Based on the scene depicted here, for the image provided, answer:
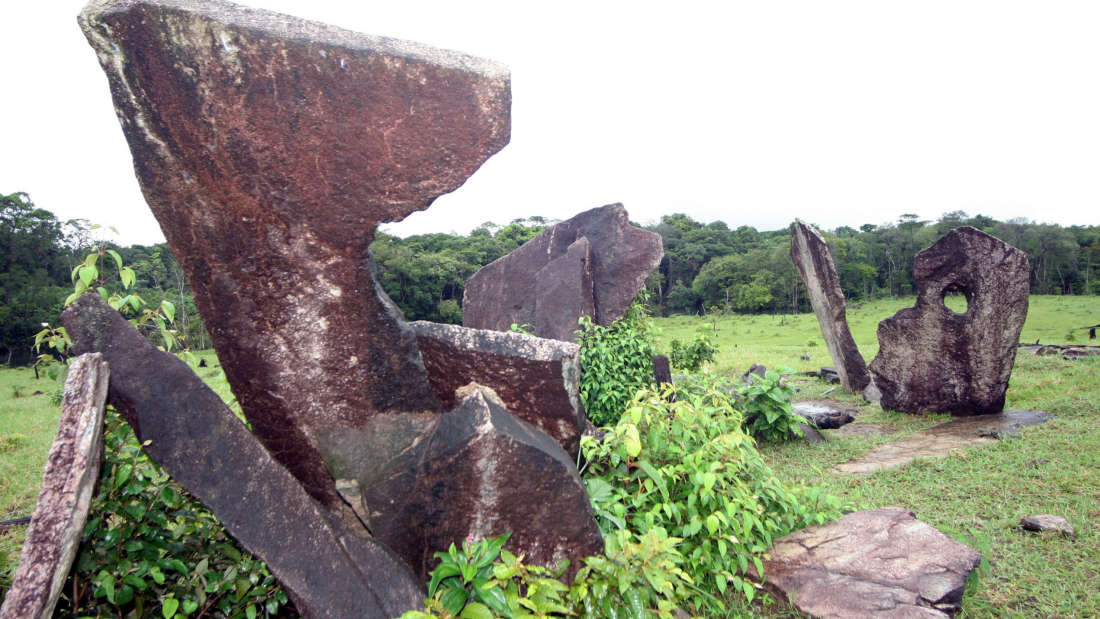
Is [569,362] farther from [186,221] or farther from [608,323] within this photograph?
[608,323]

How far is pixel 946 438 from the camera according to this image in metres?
6.57

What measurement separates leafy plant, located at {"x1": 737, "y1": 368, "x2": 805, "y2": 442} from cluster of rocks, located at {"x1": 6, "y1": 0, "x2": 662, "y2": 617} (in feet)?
14.0

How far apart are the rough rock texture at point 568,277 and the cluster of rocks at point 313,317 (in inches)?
202

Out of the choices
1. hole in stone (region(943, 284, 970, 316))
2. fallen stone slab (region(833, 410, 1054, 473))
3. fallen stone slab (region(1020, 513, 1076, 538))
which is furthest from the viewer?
hole in stone (region(943, 284, 970, 316))

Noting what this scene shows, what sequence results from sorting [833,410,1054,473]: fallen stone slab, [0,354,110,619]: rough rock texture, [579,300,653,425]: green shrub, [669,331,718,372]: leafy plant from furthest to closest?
[669,331,718,372]: leafy plant, [579,300,653,425]: green shrub, [833,410,1054,473]: fallen stone slab, [0,354,110,619]: rough rock texture

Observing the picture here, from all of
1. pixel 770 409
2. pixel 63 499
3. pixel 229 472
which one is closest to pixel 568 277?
pixel 770 409

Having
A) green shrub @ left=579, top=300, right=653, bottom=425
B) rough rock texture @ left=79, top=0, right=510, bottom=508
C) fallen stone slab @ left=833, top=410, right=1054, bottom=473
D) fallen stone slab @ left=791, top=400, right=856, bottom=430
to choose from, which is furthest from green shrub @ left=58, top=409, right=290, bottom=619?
fallen stone slab @ left=791, top=400, right=856, bottom=430

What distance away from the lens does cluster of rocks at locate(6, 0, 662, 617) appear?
2471 millimetres

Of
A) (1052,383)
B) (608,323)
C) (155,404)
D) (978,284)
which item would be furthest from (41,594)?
(1052,383)

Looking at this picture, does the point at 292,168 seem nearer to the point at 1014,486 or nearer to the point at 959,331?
the point at 1014,486

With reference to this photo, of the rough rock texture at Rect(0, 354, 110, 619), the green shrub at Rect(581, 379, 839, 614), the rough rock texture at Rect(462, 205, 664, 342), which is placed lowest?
the green shrub at Rect(581, 379, 839, 614)

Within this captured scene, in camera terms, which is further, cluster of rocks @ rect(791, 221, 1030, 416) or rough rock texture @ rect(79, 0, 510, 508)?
cluster of rocks @ rect(791, 221, 1030, 416)

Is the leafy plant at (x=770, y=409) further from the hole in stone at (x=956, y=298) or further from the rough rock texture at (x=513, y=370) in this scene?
the rough rock texture at (x=513, y=370)

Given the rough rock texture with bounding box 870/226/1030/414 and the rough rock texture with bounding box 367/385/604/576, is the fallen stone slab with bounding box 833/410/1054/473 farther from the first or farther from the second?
the rough rock texture with bounding box 367/385/604/576
